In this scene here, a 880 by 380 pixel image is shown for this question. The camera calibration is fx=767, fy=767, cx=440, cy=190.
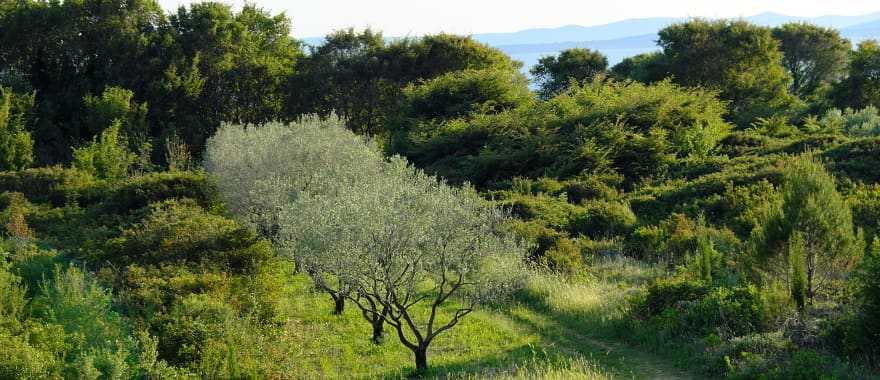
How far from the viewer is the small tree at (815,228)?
40.5 ft

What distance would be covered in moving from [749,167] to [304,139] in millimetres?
12911

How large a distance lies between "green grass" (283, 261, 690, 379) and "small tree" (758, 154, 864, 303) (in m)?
2.98

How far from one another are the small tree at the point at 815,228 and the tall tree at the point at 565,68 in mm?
33543

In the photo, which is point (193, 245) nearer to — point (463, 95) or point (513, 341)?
point (513, 341)

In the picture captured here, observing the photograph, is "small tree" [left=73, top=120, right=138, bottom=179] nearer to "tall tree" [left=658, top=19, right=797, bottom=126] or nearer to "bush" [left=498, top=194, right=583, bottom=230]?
"bush" [left=498, top=194, right=583, bottom=230]

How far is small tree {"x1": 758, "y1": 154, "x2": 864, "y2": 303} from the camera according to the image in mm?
12344

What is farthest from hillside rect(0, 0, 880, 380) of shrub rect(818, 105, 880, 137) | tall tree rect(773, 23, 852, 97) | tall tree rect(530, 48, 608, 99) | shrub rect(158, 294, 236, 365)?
tall tree rect(773, 23, 852, 97)

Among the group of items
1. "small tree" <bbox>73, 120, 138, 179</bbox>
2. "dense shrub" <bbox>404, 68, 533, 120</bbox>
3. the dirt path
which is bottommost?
the dirt path

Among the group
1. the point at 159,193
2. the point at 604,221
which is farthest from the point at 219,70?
the point at 604,221

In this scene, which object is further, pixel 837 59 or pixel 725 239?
pixel 837 59

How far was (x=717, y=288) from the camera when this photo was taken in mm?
12633

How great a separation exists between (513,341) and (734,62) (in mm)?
28992

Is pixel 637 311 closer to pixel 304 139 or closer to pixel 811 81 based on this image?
pixel 304 139

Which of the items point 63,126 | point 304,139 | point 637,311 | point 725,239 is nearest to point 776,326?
point 637,311
